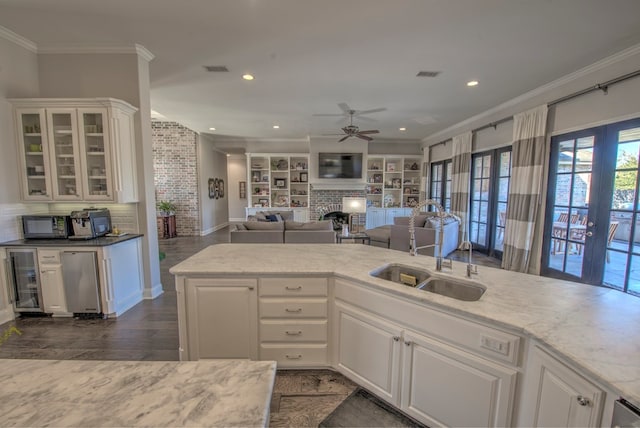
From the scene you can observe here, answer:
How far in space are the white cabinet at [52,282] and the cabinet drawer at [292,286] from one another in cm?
265

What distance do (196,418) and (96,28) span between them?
12.8ft

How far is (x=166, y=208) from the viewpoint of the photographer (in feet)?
24.1

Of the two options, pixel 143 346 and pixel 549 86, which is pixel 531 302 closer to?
pixel 143 346

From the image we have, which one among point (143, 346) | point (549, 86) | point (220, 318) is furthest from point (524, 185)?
point (143, 346)

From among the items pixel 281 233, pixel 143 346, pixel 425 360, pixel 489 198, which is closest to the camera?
pixel 425 360

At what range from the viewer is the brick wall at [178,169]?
7402 millimetres

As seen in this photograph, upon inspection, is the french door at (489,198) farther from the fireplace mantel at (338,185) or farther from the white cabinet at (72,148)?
the white cabinet at (72,148)

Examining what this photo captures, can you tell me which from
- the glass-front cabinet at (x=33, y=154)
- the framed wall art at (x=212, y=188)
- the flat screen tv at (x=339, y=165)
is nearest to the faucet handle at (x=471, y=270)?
the glass-front cabinet at (x=33, y=154)

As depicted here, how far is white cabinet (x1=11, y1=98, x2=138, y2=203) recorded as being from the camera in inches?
121

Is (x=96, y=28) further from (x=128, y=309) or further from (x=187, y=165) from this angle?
(x=187, y=165)

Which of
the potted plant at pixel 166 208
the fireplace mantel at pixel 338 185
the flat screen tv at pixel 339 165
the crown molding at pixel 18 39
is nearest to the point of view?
the crown molding at pixel 18 39

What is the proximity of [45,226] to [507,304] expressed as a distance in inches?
180

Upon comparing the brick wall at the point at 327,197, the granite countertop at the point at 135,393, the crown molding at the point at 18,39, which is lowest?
the granite countertop at the point at 135,393

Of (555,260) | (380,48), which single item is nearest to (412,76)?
(380,48)
